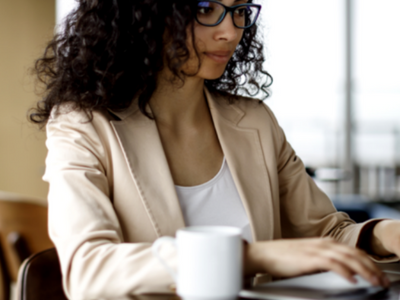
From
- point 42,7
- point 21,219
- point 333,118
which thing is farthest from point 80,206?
point 333,118

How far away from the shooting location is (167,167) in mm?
1148

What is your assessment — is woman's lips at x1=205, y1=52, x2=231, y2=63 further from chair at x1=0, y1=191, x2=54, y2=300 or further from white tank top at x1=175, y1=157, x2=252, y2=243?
chair at x1=0, y1=191, x2=54, y2=300

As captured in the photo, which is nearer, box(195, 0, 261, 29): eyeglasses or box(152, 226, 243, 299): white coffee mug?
box(152, 226, 243, 299): white coffee mug

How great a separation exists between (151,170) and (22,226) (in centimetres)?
81

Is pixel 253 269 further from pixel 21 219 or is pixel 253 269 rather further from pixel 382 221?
pixel 21 219

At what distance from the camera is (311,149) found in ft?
15.8

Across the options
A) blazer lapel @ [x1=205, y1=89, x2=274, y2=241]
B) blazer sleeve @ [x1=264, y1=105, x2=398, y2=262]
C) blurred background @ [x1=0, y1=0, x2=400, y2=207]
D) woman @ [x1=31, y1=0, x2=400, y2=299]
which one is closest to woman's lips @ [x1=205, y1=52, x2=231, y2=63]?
woman @ [x1=31, y1=0, x2=400, y2=299]

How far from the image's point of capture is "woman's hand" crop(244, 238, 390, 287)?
2.38 feet

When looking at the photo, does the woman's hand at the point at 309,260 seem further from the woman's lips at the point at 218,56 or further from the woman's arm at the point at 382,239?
the woman's lips at the point at 218,56

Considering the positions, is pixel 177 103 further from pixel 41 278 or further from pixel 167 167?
pixel 41 278

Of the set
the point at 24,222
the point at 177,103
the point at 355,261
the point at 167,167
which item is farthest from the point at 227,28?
the point at 24,222

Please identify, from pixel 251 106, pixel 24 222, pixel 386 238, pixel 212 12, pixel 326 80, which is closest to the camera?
pixel 386 238

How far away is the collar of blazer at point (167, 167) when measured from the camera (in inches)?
43.2

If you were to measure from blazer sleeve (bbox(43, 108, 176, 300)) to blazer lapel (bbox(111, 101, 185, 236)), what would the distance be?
0.07 meters
